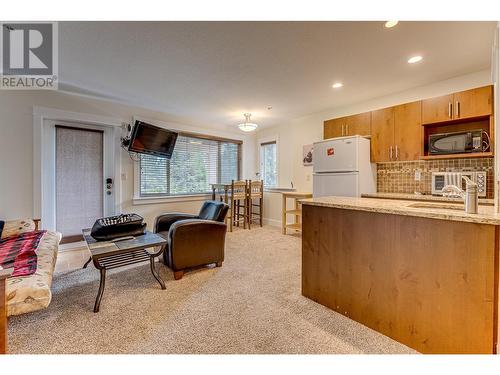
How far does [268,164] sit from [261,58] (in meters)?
3.47

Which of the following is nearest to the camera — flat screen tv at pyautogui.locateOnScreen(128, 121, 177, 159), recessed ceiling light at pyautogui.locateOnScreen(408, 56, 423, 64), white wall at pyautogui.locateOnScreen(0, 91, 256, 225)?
recessed ceiling light at pyautogui.locateOnScreen(408, 56, 423, 64)

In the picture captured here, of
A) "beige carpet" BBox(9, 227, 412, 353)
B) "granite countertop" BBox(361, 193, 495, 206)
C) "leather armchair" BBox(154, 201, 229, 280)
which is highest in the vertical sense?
"granite countertop" BBox(361, 193, 495, 206)

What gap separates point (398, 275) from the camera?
5.08ft

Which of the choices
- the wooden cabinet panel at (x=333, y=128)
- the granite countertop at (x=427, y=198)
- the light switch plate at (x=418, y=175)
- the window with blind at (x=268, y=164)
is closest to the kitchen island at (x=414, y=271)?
the granite countertop at (x=427, y=198)

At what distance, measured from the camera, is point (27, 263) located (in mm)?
1863

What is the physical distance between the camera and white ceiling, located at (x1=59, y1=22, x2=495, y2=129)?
6.49ft

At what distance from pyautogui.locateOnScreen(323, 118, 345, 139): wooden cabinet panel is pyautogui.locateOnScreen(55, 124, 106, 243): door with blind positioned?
3.81 m

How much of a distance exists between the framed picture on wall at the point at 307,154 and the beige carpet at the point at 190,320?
8.71 feet

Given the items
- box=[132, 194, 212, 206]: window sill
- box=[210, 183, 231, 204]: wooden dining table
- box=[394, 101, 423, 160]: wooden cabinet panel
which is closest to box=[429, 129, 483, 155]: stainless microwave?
box=[394, 101, 423, 160]: wooden cabinet panel

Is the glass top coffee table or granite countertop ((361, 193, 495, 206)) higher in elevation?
granite countertop ((361, 193, 495, 206))

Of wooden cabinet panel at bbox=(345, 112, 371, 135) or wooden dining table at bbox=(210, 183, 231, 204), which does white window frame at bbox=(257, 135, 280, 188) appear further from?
wooden cabinet panel at bbox=(345, 112, 371, 135)

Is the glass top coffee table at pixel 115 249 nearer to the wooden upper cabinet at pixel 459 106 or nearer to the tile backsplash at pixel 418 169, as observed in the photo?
the tile backsplash at pixel 418 169
